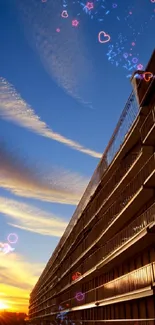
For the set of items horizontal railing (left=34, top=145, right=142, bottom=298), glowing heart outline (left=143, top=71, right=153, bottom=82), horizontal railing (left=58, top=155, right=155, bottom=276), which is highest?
glowing heart outline (left=143, top=71, right=153, bottom=82)

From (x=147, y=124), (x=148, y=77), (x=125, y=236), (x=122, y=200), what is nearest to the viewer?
(x=147, y=124)

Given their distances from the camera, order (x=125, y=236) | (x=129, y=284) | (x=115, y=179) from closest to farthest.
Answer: (x=129, y=284), (x=125, y=236), (x=115, y=179)

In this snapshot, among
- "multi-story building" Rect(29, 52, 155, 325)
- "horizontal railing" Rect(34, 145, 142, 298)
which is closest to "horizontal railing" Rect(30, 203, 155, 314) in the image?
"multi-story building" Rect(29, 52, 155, 325)

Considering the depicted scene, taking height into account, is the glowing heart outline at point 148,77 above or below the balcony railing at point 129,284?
above

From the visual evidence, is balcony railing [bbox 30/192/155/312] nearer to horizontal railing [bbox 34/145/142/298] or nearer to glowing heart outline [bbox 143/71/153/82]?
horizontal railing [bbox 34/145/142/298]

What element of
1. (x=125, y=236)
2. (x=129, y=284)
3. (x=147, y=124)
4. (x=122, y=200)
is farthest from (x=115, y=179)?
(x=129, y=284)

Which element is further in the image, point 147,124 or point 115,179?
point 115,179

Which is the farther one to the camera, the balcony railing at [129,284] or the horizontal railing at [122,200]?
the horizontal railing at [122,200]

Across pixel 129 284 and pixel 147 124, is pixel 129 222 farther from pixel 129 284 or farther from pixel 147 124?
pixel 147 124

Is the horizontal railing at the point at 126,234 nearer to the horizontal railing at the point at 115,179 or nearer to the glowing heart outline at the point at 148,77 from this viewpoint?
the horizontal railing at the point at 115,179

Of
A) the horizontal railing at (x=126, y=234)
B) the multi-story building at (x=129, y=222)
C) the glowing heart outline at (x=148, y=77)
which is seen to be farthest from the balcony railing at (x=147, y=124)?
the horizontal railing at (x=126, y=234)

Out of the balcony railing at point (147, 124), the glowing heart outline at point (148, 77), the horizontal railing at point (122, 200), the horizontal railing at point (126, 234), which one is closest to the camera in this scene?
the horizontal railing at point (126, 234)

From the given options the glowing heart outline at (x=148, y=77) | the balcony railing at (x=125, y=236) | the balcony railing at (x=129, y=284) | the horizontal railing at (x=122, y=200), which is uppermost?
the glowing heart outline at (x=148, y=77)

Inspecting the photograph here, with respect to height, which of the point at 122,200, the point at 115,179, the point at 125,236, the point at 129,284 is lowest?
the point at 129,284
